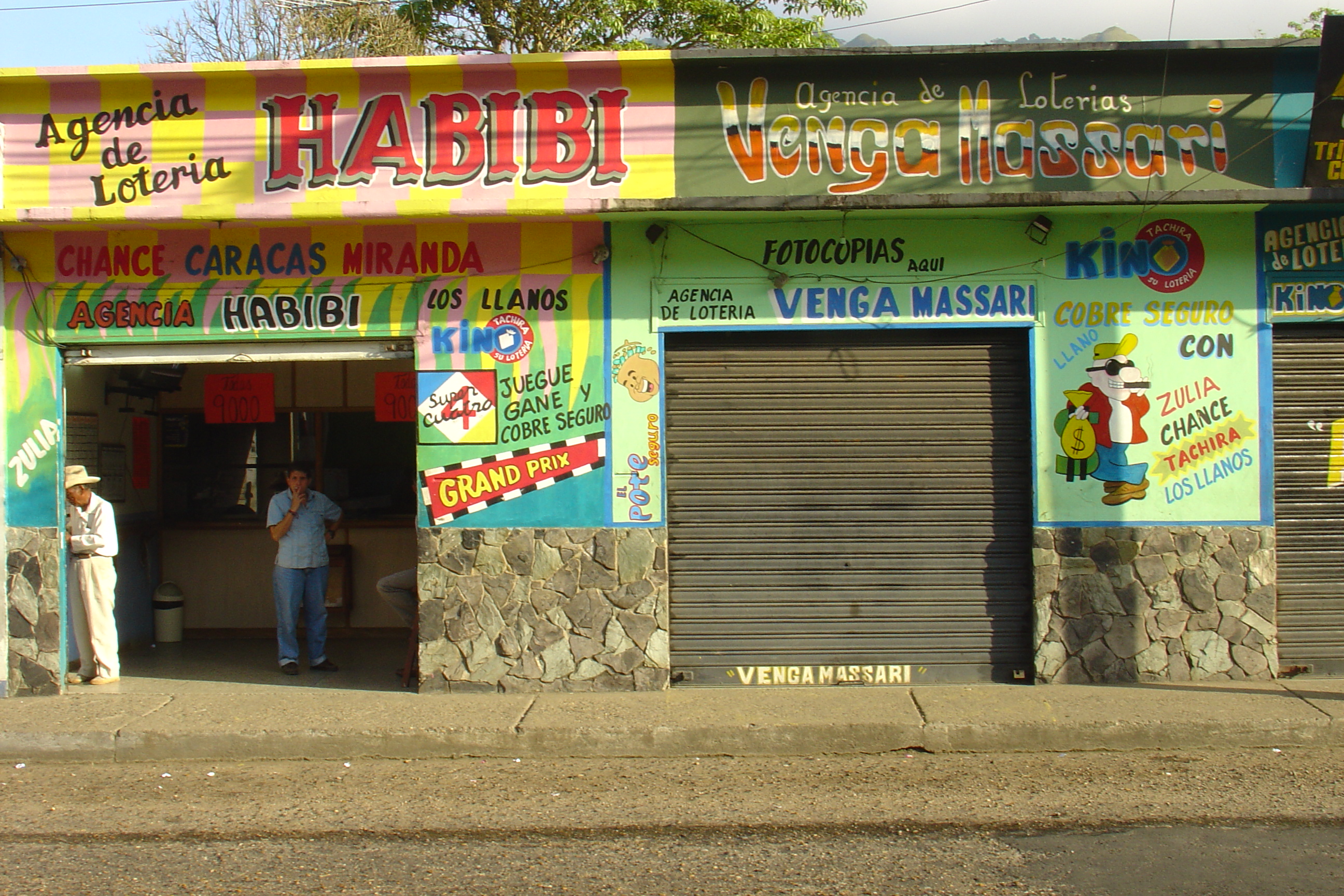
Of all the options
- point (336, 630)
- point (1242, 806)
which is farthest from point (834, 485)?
point (336, 630)

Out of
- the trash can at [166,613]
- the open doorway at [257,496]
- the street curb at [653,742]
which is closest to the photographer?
the street curb at [653,742]

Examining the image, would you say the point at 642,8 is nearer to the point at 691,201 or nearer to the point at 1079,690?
the point at 691,201

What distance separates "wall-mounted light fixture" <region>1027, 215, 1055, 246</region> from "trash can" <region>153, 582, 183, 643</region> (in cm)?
853

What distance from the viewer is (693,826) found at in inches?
211

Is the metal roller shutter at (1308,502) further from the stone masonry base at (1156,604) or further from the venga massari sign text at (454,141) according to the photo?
the venga massari sign text at (454,141)

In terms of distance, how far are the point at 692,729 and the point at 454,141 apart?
15.2 ft

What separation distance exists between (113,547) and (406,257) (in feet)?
11.4

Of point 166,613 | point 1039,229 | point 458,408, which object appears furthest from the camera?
point 166,613

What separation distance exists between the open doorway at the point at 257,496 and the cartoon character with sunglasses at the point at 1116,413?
21.1 ft

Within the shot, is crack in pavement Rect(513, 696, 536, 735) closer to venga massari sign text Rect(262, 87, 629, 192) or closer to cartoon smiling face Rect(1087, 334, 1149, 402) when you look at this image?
venga massari sign text Rect(262, 87, 629, 192)

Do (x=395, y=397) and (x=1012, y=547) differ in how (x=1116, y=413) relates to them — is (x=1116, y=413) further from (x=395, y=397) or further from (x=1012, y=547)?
(x=395, y=397)

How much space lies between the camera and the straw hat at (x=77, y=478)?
8.26m

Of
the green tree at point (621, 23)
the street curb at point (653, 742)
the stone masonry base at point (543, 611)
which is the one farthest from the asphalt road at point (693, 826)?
the green tree at point (621, 23)

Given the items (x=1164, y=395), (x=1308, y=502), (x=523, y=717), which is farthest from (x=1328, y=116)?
(x=523, y=717)
